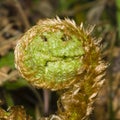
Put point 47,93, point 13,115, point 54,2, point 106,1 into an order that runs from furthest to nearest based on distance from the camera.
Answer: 1. point 54,2
2. point 106,1
3. point 47,93
4. point 13,115

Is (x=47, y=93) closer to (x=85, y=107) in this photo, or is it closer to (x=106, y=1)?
(x=85, y=107)

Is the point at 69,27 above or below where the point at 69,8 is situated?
below

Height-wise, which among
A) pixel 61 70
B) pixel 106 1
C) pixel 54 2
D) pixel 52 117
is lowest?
pixel 52 117

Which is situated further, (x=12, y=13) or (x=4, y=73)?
(x=12, y=13)

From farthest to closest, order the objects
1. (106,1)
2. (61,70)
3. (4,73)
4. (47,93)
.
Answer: (106,1) → (47,93) → (4,73) → (61,70)

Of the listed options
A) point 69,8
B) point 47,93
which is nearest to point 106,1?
point 69,8

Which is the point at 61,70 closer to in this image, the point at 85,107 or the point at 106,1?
the point at 85,107

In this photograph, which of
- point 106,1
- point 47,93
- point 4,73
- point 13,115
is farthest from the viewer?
point 106,1

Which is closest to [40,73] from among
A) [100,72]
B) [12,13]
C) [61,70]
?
[61,70]

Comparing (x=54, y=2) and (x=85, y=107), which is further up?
(x=54, y=2)
